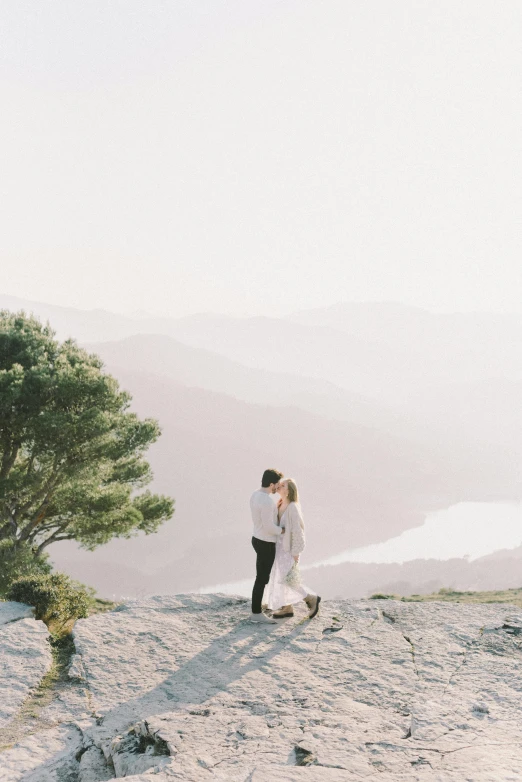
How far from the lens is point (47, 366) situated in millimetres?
16844

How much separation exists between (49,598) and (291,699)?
199 inches

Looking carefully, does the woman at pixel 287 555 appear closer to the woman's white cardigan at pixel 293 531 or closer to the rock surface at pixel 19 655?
the woman's white cardigan at pixel 293 531

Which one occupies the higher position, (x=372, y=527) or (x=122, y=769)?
(x=122, y=769)

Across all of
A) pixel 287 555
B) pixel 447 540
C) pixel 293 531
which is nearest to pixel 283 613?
pixel 287 555

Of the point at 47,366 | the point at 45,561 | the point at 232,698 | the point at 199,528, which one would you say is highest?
the point at 47,366

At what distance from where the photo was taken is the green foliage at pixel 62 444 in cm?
1661

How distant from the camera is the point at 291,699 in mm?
6562

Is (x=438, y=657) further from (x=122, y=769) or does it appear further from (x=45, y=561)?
(x=45, y=561)

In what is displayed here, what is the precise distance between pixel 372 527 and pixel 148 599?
17201cm

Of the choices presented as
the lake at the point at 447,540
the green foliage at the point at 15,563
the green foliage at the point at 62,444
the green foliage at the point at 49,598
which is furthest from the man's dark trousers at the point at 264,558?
the lake at the point at 447,540

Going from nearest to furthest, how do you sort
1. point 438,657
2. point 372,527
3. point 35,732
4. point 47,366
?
1. point 35,732
2. point 438,657
3. point 47,366
4. point 372,527

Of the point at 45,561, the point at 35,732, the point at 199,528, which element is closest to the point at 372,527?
the point at 199,528

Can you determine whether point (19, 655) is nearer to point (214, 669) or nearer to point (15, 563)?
point (214, 669)

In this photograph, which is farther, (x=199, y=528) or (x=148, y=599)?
(x=199, y=528)
